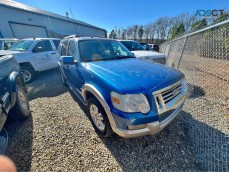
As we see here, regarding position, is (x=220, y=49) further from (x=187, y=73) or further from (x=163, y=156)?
(x=163, y=156)

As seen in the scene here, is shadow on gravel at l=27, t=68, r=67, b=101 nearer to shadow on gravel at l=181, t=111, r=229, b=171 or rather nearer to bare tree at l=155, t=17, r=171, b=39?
shadow on gravel at l=181, t=111, r=229, b=171

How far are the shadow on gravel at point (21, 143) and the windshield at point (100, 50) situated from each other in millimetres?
1962

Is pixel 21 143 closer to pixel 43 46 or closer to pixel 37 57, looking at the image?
pixel 37 57

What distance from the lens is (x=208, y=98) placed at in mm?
3715

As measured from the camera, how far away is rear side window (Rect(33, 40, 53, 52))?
5961 millimetres

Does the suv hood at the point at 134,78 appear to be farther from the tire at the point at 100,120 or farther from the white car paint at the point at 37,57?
the white car paint at the point at 37,57

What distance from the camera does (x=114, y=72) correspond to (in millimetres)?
2279

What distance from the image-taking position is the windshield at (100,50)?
10.1 ft

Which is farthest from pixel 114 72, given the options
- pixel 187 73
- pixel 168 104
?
pixel 187 73

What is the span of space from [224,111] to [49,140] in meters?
3.94

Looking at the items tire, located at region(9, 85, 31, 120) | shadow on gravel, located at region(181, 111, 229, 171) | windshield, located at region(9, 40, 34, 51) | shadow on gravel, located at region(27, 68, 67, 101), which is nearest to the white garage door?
windshield, located at region(9, 40, 34, 51)

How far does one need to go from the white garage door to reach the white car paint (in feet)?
29.7

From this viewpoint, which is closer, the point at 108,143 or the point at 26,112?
the point at 108,143

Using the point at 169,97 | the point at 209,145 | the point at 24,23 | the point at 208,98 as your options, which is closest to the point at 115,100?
the point at 169,97
